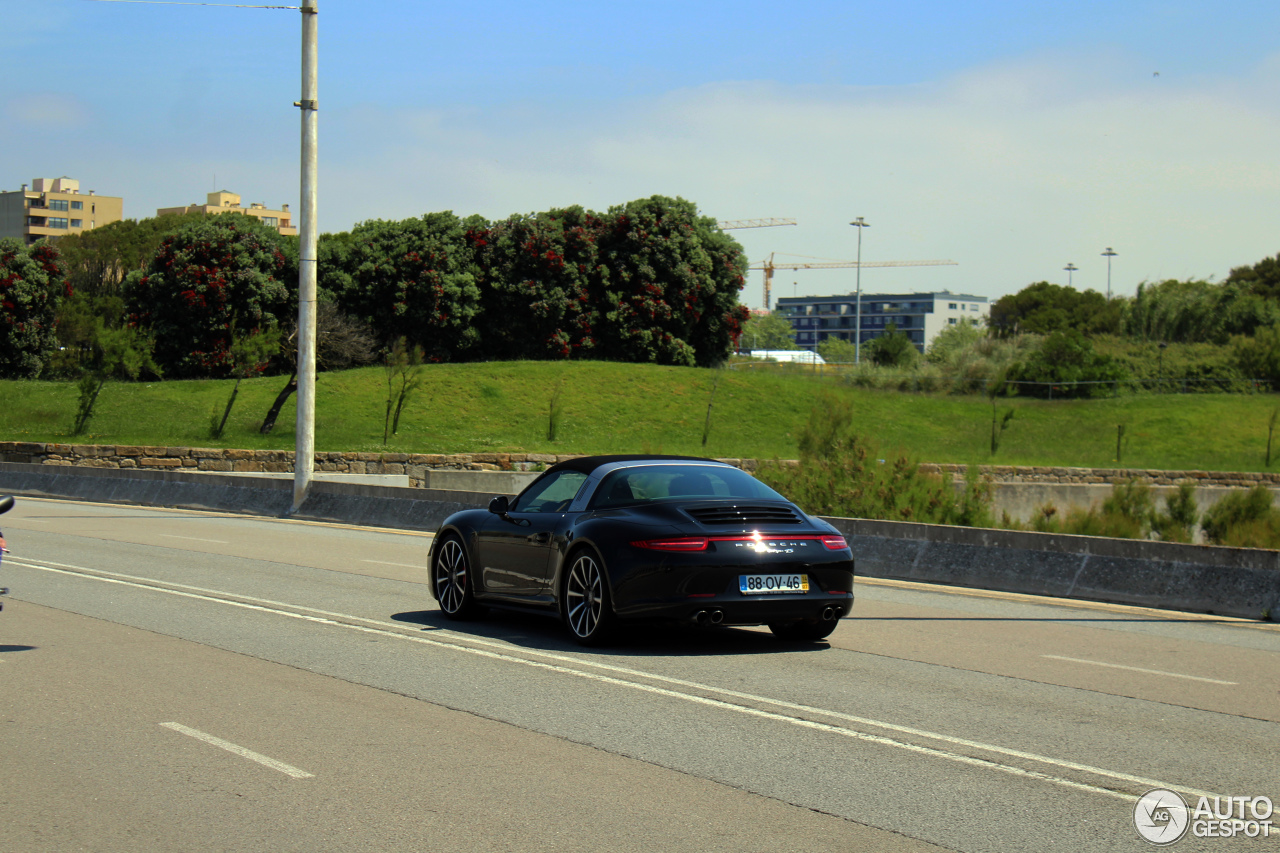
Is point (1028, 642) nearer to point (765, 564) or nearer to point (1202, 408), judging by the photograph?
point (765, 564)

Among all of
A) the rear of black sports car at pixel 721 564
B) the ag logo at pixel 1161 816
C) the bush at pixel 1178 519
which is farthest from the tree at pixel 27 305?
the ag logo at pixel 1161 816

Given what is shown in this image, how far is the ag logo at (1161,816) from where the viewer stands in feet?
16.9

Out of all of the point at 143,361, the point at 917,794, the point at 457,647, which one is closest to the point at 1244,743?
the point at 917,794

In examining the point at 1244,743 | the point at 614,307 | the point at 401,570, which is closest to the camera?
the point at 1244,743

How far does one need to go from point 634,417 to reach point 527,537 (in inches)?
1798

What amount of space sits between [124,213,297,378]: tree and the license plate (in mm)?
59218

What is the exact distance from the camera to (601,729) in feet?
23.0

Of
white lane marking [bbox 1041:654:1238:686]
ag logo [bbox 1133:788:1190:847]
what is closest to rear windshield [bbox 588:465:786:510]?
white lane marking [bbox 1041:654:1238:686]

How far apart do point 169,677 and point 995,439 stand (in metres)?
48.7

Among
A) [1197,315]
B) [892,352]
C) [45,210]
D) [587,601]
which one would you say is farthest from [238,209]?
[587,601]

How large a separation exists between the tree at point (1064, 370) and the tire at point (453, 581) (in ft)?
187

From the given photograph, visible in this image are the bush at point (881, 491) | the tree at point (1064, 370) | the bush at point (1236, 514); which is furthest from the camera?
the tree at point (1064, 370)

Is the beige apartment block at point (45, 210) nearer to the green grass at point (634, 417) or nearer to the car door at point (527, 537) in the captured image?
the green grass at point (634, 417)

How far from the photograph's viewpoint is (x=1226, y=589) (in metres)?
12.6
